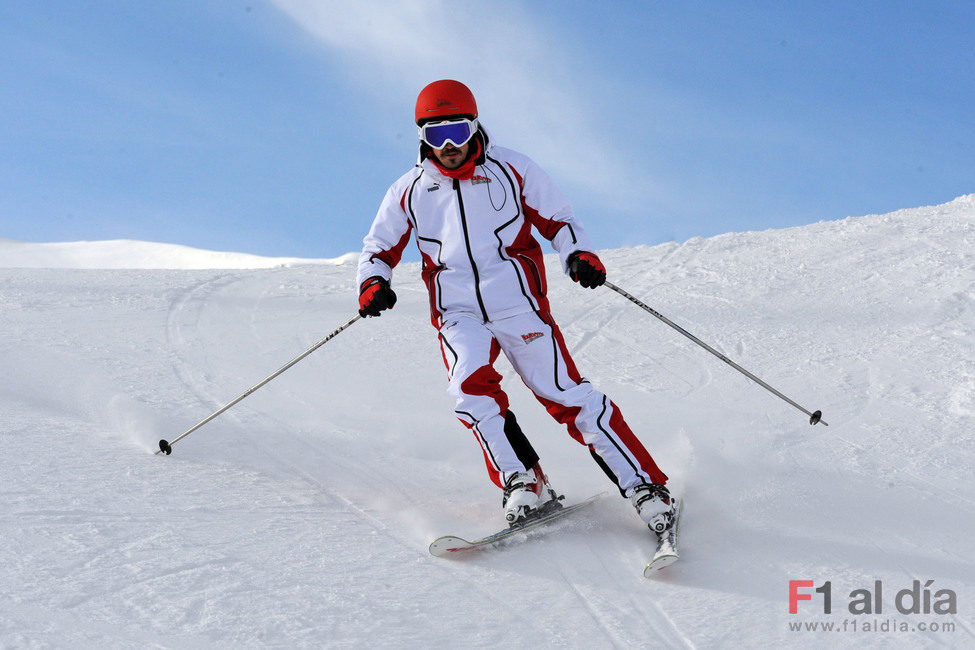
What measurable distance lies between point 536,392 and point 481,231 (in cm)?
79

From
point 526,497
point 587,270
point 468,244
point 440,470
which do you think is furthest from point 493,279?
point 440,470

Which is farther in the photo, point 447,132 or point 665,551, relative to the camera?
point 447,132

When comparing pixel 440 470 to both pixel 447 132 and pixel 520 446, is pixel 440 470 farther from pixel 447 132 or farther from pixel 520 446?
pixel 447 132

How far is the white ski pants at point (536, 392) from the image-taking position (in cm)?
375

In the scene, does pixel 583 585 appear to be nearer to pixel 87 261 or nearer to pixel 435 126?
pixel 435 126

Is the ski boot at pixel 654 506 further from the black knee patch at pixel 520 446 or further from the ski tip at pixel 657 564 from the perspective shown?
the black knee patch at pixel 520 446

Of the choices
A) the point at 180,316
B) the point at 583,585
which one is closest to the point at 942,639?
the point at 583,585

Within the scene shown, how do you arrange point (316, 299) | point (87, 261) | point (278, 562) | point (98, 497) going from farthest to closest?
point (87, 261), point (316, 299), point (98, 497), point (278, 562)

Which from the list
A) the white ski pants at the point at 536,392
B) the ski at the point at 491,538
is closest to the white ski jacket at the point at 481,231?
the white ski pants at the point at 536,392

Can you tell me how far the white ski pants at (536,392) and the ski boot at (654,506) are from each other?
5cm

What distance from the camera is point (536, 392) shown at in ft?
13.0

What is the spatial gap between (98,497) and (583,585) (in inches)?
79.4

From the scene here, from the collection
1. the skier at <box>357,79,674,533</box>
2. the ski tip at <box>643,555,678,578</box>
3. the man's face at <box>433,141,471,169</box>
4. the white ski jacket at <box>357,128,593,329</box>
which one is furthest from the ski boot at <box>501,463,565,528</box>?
the man's face at <box>433,141,471,169</box>

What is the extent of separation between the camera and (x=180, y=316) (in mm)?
8289
